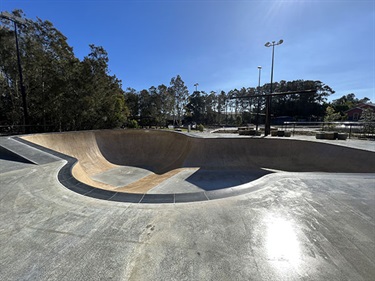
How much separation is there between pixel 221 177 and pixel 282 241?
5.84 m

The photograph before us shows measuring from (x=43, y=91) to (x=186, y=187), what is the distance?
16.0 meters

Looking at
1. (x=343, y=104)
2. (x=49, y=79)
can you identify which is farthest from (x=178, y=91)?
(x=343, y=104)

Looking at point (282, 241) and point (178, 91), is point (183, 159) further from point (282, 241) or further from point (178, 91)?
point (178, 91)

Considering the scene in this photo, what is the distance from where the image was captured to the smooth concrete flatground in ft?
4.81

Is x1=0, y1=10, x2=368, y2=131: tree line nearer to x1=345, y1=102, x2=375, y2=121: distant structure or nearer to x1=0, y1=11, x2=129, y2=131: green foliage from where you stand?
x1=0, y1=11, x2=129, y2=131: green foliage

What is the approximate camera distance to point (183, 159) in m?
10.2

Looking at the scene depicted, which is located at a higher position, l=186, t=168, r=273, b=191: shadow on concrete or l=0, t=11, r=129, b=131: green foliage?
l=0, t=11, r=129, b=131: green foliage

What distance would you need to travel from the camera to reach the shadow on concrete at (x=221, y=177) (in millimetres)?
6738

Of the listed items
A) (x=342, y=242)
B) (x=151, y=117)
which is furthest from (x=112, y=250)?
(x=151, y=117)

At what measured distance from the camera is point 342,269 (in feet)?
4.91

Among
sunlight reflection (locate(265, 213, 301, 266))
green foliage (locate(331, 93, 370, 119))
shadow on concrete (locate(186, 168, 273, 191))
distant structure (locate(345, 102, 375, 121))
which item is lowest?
shadow on concrete (locate(186, 168, 273, 191))

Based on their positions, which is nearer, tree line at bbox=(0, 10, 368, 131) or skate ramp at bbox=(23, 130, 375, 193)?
skate ramp at bbox=(23, 130, 375, 193)

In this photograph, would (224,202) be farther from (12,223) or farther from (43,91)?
(43,91)

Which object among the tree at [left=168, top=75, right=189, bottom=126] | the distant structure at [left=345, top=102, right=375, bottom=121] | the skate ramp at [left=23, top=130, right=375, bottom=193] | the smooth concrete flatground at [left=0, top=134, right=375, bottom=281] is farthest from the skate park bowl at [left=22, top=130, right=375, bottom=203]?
the distant structure at [left=345, top=102, right=375, bottom=121]
